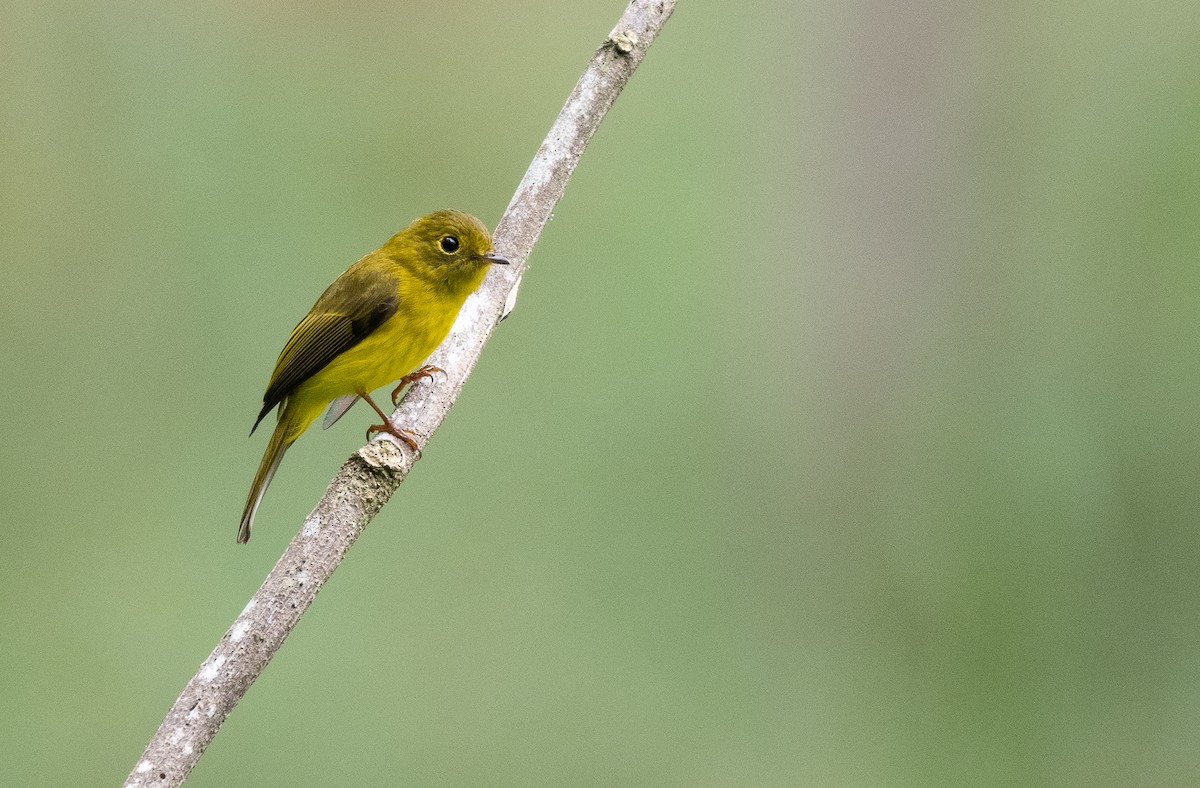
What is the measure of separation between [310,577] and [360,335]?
3.80 feet

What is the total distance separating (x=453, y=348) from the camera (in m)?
2.95

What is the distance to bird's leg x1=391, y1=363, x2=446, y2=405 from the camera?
3.07 metres

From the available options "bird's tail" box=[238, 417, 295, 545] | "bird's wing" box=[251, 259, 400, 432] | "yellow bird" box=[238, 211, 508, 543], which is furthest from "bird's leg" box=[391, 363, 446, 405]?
"bird's tail" box=[238, 417, 295, 545]

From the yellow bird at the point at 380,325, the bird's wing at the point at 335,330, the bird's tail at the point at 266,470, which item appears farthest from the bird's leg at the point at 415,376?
the bird's tail at the point at 266,470

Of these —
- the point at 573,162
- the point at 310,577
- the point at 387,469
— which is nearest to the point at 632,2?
the point at 573,162

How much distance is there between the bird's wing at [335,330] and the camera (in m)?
3.14

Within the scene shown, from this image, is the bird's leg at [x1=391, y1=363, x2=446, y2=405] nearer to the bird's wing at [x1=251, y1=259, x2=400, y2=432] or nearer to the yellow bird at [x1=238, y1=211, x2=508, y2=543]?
the yellow bird at [x1=238, y1=211, x2=508, y2=543]

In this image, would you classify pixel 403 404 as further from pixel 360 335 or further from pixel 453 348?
pixel 360 335

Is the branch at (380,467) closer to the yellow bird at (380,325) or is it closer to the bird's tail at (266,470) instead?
the yellow bird at (380,325)

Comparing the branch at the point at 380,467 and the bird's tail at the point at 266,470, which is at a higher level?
the branch at the point at 380,467

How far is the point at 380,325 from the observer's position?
312cm

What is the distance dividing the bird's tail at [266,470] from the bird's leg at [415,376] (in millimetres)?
330

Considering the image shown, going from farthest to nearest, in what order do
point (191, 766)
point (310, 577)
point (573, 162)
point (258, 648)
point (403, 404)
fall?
point (573, 162)
point (403, 404)
point (310, 577)
point (258, 648)
point (191, 766)

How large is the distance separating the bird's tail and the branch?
19.5 inches
